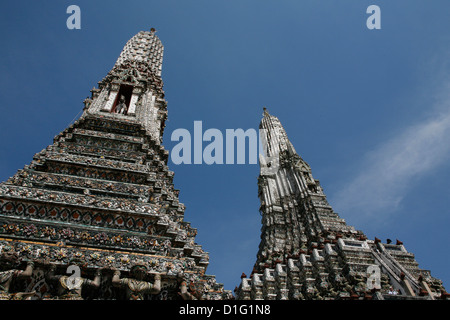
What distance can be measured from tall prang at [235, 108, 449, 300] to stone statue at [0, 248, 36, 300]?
32.0 feet

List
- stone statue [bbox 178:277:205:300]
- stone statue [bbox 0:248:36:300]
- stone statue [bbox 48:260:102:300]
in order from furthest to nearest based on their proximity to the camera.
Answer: stone statue [bbox 178:277:205:300], stone statue [bbox 48:260:102:300], stone statue [bbox 0:248:36:300]

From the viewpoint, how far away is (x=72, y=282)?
429 cm

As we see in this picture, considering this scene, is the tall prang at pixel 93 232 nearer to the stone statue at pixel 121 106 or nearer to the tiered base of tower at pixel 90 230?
the tiered base of tower at pixel 90 230

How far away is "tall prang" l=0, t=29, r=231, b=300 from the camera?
14.4 feet

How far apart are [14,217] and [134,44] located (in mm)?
14839

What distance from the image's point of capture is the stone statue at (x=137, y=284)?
14.4ft

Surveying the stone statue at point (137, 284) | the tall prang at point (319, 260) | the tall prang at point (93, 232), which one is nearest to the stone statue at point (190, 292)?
the tall prang at point (93, 232)

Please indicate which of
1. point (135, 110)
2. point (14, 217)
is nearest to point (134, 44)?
point (135, 110)

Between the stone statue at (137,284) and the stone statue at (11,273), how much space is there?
1.06 m

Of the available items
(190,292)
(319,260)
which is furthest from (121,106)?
(319,260)

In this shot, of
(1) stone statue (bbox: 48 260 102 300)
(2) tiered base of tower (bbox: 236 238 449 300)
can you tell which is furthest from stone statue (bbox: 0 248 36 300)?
(2) tiered base of tower (bbox: 236 238 449 300)

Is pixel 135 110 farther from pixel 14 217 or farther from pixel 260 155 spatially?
pixel 260 155

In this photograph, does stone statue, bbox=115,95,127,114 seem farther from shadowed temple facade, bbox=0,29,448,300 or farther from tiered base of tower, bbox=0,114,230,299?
tiered base of tower, bbox=0,114,230,299

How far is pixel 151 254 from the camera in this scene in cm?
522
